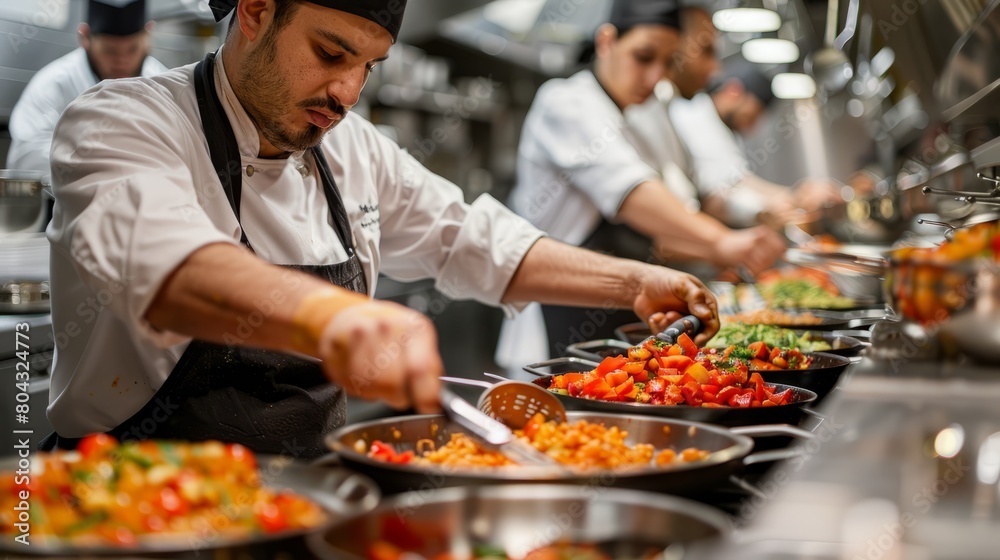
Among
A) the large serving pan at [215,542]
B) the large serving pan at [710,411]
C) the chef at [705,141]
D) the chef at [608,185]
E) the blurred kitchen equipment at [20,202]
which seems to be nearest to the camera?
the large serving pan at [215,542]

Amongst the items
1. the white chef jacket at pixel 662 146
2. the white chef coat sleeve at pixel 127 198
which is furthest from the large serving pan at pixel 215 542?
the white chef jacket at pixel 662 146

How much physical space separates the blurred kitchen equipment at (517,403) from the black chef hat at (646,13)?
8.44ft

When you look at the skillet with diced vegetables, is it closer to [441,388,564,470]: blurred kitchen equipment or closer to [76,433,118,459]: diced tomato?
[441,388,564,470]: blurred kitchen equipment

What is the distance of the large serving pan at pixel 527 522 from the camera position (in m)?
0.97

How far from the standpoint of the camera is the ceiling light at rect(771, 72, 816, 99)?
898cm

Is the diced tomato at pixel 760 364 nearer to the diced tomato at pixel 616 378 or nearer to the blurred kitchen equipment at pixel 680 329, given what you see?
the blurred kitchen equipment at pixel 680 329

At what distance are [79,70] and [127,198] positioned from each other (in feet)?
11.6

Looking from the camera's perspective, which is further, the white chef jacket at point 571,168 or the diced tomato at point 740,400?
the white chef jacket at point 571,168

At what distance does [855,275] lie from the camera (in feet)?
12.3

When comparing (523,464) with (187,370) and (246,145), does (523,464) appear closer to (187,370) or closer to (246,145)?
(187,370)

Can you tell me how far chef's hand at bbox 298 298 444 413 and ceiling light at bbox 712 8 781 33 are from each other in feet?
18.5

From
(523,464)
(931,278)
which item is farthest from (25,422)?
(931,278)

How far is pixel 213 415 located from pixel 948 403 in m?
1.20

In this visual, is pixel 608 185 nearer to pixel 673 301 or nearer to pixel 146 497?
pixel 673 301
